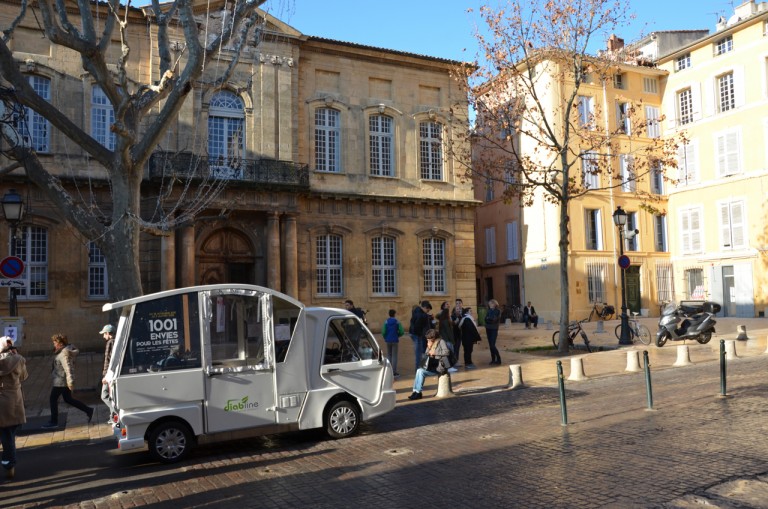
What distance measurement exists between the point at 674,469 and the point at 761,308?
31.0m

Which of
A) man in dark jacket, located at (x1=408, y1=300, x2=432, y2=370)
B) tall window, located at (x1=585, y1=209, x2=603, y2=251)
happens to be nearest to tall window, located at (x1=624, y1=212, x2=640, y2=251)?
tall window, located at (x1=585, y1=209, x2=603, y2=251)

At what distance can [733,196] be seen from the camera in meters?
34.6

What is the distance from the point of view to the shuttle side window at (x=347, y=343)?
367 inches

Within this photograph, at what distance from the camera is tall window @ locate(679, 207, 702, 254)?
36.6m

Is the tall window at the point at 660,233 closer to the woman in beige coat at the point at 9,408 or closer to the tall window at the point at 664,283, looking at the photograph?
the tall window at the point at 664,283

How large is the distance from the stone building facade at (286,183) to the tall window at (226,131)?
52 mm

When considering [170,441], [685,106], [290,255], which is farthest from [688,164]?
[170,441]

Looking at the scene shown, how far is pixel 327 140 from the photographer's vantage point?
2586 centimetres

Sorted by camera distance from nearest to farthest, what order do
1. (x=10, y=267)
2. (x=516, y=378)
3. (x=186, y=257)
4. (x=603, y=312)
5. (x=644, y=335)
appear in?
(x=10, y=267) → (x=516, y=378) → (x=644, y=335) → (x=186, y=257) → (x=603, y=312)

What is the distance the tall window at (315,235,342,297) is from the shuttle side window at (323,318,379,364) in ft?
51.3

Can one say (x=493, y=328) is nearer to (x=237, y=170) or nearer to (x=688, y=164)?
(x=237, y=170)

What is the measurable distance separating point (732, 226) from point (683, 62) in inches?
400

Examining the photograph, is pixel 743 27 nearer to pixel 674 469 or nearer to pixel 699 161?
pixel 699 161

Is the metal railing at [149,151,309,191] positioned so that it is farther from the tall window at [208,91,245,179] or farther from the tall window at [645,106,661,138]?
the tall window at [645,106,661,138]
